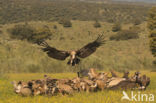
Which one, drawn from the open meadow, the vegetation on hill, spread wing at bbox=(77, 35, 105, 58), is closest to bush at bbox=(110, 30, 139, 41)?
the open meadow

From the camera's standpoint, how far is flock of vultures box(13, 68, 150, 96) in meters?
6.62

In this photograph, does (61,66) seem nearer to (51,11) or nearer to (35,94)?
(35,94)

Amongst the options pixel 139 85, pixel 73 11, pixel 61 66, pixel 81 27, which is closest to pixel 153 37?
pixel 61 66

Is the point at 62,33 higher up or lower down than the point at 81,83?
lower down

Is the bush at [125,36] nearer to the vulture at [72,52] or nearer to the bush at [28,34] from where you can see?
the bush at [28,34]

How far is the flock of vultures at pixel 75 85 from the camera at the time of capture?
6.62 metres

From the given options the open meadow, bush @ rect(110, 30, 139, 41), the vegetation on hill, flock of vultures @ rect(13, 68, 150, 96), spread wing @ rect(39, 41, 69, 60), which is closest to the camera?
flock of vultures @ rect(13, 68, 150, 96)

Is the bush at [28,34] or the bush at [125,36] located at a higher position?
the bush at [28,34]

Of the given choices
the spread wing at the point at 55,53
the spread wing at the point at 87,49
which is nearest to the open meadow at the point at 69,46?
the spread wing at the point at 55,53

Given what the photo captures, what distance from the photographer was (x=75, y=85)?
6945mm

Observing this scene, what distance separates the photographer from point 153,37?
92.0ft

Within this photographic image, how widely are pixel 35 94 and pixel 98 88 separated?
164cm

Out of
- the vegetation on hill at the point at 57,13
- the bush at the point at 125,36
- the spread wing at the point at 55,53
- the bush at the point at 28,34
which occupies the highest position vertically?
the spread wing at the point at 55,53

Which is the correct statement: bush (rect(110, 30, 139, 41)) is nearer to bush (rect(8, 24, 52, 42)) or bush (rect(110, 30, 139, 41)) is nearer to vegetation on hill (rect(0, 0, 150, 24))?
bush (rect(8, 24, 52, 42))
